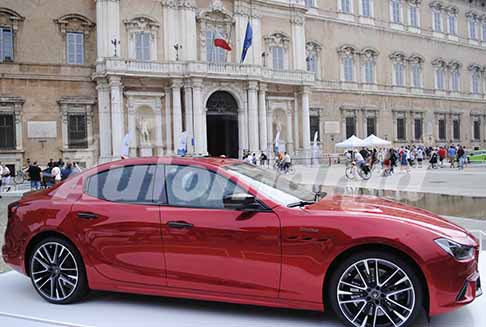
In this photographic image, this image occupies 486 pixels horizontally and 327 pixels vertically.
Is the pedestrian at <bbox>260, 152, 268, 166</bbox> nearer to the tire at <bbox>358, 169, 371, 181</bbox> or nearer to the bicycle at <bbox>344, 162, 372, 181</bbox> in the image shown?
the bicycle at <bbox>344, 162, 372, 181</bbox>

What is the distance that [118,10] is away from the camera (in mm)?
30812

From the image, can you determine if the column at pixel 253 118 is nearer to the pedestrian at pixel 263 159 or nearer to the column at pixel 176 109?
the pedestrian at pixel 263 159

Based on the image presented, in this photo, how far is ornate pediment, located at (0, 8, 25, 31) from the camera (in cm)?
2916

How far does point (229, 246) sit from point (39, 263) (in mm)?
2252

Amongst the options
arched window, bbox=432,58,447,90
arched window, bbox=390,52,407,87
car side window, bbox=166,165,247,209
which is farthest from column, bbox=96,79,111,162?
arched window, bbox=432,58,447,90

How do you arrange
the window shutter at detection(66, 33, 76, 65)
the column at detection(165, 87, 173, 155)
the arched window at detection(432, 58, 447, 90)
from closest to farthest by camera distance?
the window shutter at detection(66, 33, 76, 65) → the column at detection(165, 87, 173, 155) → the arched window at detection(432, 58, 447, 90)

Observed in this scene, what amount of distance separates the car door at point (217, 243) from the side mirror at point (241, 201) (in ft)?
0.20

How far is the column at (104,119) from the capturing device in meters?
30.3

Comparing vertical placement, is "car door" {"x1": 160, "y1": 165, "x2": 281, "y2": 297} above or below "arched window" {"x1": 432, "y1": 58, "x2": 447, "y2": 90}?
below

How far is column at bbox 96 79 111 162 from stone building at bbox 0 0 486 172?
66 millimetres

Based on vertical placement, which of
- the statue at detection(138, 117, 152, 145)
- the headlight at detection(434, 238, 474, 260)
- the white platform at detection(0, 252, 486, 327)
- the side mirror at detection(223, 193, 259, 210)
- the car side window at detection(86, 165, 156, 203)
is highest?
the statue at detection(138, 117, 152, 145)

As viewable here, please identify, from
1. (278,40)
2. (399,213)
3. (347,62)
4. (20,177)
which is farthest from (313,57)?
(399,213)

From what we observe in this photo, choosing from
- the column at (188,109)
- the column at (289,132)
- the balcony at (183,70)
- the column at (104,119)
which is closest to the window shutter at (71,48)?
the balcony at (183,70)

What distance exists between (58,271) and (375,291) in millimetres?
3266
